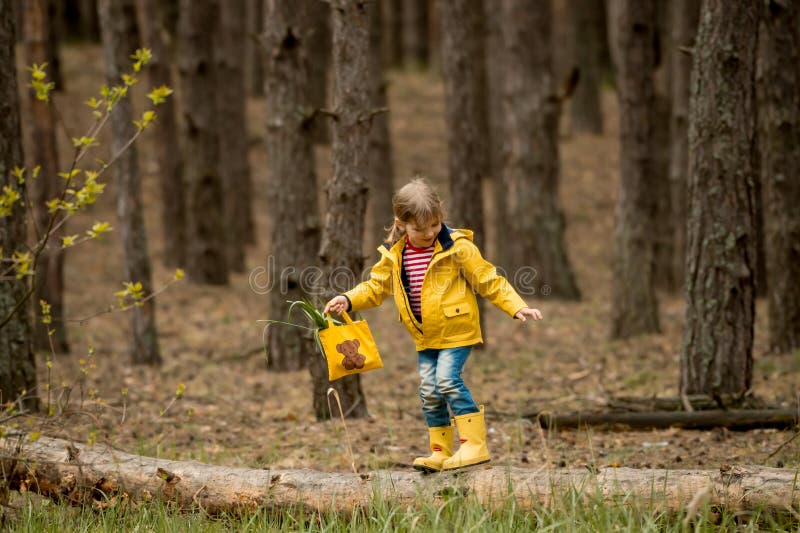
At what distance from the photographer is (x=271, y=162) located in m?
10.4

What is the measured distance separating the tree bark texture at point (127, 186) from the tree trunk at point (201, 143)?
→ 425 centimetres

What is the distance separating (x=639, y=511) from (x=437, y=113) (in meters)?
25.8

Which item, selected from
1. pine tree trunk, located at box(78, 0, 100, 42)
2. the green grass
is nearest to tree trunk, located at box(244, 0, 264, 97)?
pine tree trunk, located at box(78, 0, 100, 42)

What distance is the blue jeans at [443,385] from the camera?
519cm

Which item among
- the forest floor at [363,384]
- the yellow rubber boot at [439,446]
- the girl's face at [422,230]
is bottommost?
the forest floor at [363,384]

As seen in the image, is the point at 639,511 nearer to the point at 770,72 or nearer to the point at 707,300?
the point at 707,300

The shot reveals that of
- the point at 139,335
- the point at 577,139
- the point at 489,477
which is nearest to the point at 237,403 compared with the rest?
the point at 139,335

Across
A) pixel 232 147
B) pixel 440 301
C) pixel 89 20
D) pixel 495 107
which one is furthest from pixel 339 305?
Result: pixel 89 20

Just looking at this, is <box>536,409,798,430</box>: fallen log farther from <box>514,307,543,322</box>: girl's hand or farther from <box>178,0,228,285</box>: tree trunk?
<box>178,0,228,285</box>: tree trunk

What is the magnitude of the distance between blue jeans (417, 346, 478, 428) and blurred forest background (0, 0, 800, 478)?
969 mm

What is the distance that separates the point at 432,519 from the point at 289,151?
21.1 feet

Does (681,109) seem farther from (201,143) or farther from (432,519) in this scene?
(432,519)

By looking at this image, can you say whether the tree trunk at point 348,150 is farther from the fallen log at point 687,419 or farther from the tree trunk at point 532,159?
the tree trunk at point 532,159

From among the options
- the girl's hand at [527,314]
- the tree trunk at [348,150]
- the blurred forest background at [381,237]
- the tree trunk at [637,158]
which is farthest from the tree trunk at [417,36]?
the girl's hand at [527,314]
